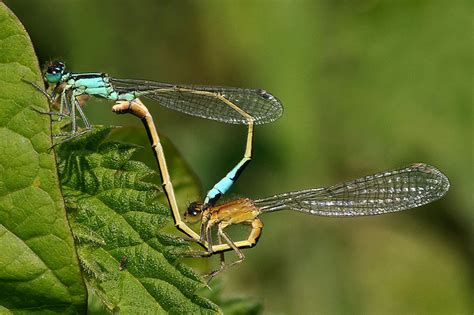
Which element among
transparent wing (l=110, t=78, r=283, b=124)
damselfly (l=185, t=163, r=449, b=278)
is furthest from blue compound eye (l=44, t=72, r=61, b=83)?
damselfly (l=185, t=163, r=449, b=278)

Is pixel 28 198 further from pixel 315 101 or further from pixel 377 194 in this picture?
pixel 315 101

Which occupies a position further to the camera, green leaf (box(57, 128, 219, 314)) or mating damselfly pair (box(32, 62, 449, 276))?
mating damselfly pair (box(32, 62, 449, 276))

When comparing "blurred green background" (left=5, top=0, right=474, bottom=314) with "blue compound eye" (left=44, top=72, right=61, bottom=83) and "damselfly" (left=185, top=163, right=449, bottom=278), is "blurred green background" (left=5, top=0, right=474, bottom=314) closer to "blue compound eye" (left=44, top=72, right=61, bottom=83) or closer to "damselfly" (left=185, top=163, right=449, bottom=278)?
"damselfly" (left=185, top=163, right=449, bottom=278)

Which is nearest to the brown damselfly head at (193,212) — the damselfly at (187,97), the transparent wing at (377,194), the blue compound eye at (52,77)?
the damselfly at (187,97)

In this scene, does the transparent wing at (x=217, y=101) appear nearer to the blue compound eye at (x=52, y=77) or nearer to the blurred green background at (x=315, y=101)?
the blue compound eye at (x=52, y=77)

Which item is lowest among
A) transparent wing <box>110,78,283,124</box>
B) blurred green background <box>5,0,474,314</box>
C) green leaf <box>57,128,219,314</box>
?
blurred green background <box>5,0,474,314</box>

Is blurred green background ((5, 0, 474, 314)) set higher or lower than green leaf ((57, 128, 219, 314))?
lower
